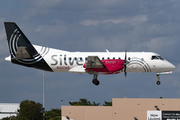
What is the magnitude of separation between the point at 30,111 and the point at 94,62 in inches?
1702

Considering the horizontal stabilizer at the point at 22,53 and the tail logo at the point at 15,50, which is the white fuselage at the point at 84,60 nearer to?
the tail logo at the point at 15,50

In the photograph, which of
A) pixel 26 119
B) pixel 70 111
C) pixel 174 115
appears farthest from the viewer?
pixel 26 119

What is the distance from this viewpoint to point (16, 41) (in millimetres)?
48375

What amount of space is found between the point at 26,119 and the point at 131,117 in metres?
36.6

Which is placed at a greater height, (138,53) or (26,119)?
(138,53)

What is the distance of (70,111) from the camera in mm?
54562

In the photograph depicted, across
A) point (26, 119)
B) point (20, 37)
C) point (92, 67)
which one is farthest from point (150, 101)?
point (26, 119)

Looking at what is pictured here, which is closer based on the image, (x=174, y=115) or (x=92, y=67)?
(x=92, y=67)

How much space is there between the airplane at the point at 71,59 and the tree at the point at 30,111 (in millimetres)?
37727

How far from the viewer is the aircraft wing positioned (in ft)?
148

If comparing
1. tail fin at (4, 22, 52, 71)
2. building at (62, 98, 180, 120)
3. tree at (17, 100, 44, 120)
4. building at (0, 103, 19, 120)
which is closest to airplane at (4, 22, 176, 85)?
tail fin at (4, 22, 52, 71)

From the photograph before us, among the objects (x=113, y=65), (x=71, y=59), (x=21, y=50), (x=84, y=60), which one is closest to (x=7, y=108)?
(x=21, y=50)

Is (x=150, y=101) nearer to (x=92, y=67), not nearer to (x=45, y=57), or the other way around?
(x=92, y=67)

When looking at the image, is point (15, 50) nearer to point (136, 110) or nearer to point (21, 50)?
point (21, 50)
